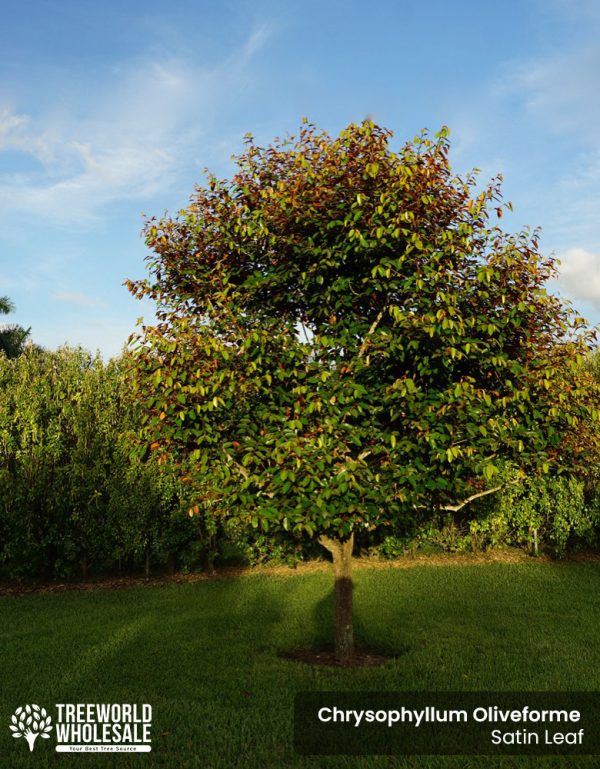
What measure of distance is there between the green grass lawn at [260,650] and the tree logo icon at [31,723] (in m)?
0.09

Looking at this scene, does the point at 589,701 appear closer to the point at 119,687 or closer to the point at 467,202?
the point at 119,687

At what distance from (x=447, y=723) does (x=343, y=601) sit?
276 cm

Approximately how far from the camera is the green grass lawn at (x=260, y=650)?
20.8 ft

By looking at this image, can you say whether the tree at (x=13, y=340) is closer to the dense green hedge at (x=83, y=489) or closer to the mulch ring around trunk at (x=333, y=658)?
the dense green hedge at (x=83, y=489)

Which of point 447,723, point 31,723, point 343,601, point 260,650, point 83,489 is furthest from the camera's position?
point 83,489

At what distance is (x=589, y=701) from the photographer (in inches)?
287

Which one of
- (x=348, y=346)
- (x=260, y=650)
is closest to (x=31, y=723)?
(x=260, y=650)

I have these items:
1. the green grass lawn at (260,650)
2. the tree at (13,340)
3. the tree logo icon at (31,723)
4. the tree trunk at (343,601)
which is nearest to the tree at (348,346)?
the tree trunk at (343,601)

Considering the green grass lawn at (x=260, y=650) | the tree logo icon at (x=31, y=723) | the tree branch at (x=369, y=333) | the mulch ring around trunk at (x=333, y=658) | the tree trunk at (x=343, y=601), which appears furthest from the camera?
the tree trunk at (x=343, y=601)

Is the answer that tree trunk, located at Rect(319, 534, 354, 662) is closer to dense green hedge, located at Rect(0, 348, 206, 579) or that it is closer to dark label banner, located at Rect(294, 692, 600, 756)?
dark label banner, located at Rect(294, 692, 600, 756)

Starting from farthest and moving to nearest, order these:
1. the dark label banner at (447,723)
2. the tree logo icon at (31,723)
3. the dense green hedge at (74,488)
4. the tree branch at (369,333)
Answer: the dense green hedge at (74,488)
the tree branch at (369,333)
the tree logo icon at (31,723)
the dark label banner at (447,723)

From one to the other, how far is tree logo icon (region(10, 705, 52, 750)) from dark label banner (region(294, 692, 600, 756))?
2.75 m

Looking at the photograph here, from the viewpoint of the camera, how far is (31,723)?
22.7 ft

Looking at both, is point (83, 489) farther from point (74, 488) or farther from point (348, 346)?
point (348, 346)
